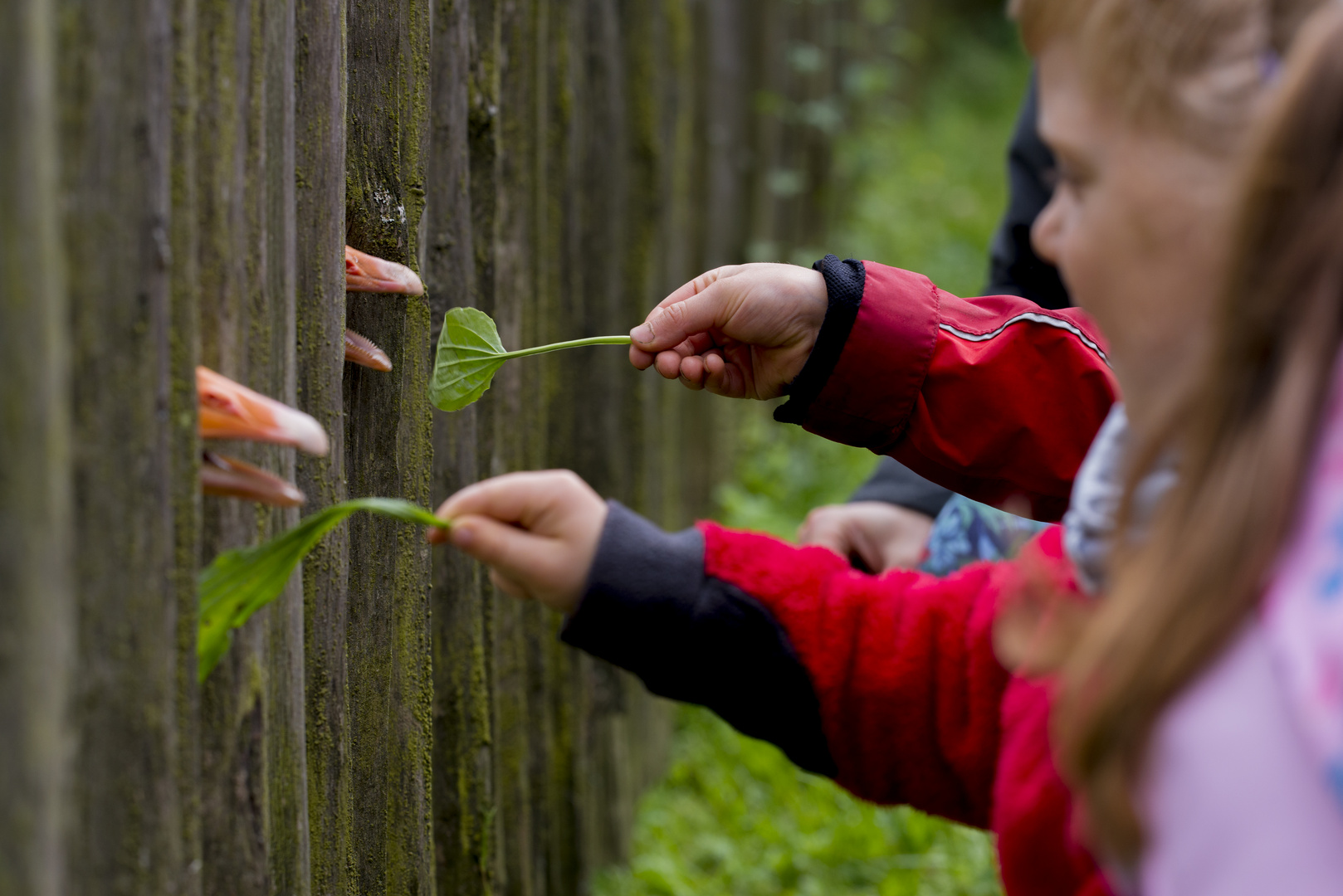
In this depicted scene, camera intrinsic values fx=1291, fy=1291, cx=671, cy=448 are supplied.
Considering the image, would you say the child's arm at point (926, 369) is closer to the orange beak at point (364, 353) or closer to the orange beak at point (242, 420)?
the orange beak at point (364, 353)

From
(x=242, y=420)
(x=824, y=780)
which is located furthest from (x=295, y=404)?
(x=824, y=780)

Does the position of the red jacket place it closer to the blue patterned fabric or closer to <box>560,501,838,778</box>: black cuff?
<box>560,501,838,778</box>: black cuff

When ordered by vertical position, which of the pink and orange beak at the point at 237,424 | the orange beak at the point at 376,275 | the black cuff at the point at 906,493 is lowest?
the black cuff at the point at 906,493

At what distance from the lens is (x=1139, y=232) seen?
991 millimetres

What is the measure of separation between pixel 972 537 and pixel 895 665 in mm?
864

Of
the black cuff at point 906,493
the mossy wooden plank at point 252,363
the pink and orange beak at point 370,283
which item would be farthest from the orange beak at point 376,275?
the black cuff at point 906,493

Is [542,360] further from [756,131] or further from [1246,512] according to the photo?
[756,131]

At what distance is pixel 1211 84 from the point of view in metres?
0.95

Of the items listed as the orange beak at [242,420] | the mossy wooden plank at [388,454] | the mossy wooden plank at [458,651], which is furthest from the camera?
the mossy wooden plank at [458,651]

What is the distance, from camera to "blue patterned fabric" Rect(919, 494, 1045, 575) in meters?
2.18

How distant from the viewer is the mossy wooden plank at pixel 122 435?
2.83 feet

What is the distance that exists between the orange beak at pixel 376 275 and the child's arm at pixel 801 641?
300 mm

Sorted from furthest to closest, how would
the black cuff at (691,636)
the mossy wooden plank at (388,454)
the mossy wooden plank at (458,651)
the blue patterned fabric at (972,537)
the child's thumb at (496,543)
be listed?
the blue patterned fabric at (972,537) < the mossy wooden plank at (458,651) < the mossy wooden plank at (388,454) < the black cuff at (691,636) < the child's thumb at (496,543)

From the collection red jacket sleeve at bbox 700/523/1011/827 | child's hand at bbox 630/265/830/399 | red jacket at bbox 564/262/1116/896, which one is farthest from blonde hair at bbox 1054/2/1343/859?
child's hand at bbox 630/265/830/399
